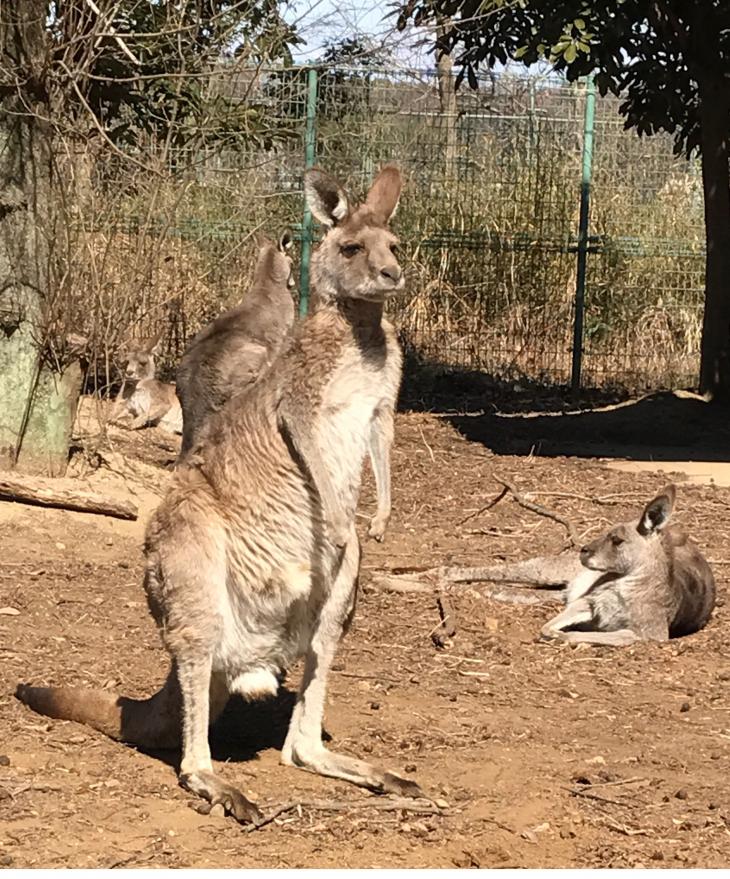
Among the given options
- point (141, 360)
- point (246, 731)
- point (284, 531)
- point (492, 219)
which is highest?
point (492, 219)

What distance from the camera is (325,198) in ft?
15.4

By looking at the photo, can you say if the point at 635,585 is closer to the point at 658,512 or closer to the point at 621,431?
the point at 658,512

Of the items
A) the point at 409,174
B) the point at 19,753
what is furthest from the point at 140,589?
the point at 409,174

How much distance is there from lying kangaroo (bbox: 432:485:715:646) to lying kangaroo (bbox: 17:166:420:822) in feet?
7.50

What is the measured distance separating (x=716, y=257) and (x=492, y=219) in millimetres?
2288

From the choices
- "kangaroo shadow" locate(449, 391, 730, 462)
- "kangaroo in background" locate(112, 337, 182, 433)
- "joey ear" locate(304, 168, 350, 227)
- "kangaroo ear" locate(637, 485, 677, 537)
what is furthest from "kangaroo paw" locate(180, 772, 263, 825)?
"kangaroo in background" locate(112, 337, 182, 433)

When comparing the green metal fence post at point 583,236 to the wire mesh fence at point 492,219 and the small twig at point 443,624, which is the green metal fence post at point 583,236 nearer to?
the wire mesh fence at point 492,219

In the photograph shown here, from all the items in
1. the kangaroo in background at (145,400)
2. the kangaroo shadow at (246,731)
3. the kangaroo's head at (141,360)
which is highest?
the kangaroo's head at (141,360)

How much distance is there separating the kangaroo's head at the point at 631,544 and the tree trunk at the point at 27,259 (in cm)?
290

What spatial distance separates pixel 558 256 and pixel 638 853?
1090cm

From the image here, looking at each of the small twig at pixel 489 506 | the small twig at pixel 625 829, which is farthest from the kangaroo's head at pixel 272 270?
the small twig at pixel 625 829

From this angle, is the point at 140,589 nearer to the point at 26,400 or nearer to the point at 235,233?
the point at 26,400

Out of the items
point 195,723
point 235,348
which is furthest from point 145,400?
point 195,723

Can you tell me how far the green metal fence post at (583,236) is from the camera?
13.9m
